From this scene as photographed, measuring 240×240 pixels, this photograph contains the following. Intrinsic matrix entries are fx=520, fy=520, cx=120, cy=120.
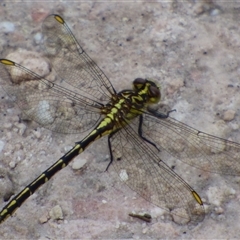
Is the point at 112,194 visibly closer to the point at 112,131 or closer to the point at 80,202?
the point at 80,202

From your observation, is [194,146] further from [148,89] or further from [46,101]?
[46,101]

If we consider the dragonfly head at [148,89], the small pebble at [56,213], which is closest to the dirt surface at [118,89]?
the small pebble at [56,213]

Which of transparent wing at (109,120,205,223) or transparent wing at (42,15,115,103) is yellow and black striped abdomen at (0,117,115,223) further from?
transparent wing at (42,15,115,103)

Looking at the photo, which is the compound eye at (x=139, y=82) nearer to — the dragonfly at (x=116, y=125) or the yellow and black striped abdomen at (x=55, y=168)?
the dragonfly at (x=116, y=125)

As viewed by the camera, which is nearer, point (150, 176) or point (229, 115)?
point (150, 176)

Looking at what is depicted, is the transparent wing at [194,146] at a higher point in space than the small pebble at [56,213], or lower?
higher

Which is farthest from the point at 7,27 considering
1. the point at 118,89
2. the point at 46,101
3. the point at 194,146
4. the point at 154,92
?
the point at 194,146

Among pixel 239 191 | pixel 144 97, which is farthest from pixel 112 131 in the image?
pixel 239 191

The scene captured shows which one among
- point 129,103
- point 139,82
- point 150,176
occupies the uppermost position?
point 139,82
